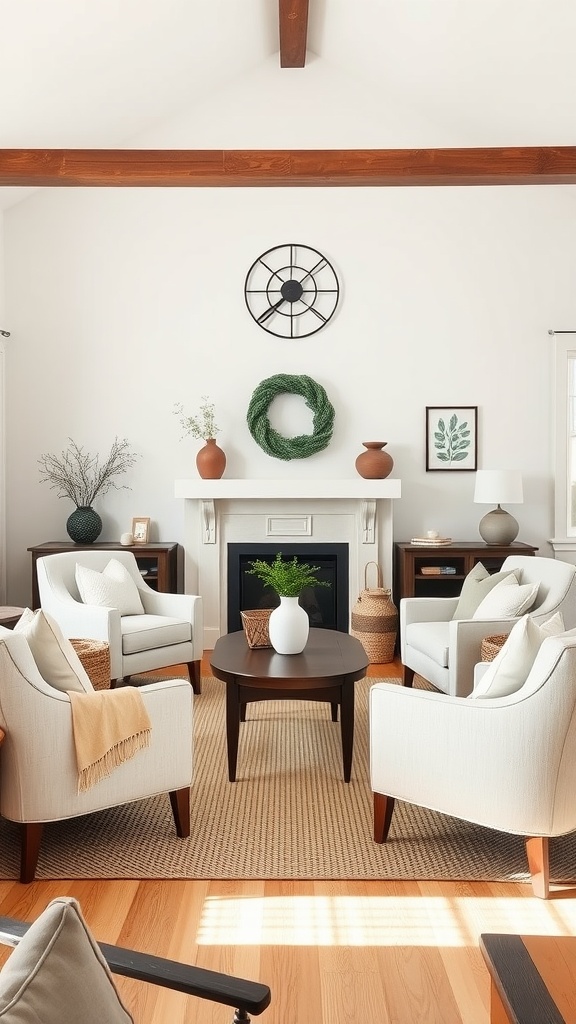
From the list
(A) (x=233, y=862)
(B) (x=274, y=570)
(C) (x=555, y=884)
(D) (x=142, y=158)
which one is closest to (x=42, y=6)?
(D) (x=142, y=158)

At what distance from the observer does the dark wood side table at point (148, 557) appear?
585cm

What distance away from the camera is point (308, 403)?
20.4 ft

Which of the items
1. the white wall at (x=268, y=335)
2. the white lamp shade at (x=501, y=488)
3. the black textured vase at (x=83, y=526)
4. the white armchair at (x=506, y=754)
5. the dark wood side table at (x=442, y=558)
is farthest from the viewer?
the white wall at (x=268, y=335)

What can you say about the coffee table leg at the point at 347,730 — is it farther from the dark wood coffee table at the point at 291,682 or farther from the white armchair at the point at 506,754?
the white armchair at the point at 506,754

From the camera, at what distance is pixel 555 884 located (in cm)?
265

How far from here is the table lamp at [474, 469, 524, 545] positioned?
5.77 metres

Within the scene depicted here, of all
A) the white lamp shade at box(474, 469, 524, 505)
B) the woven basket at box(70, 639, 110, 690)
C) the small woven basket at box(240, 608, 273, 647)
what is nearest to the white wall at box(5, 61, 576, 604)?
the white lamp shade at box(474, 469, 524, 505)

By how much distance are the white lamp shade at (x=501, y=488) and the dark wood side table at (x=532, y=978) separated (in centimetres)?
444

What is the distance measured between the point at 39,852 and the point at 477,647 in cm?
225

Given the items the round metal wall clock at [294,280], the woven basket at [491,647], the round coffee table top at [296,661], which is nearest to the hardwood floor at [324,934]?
the round coffee table top at [296,661]

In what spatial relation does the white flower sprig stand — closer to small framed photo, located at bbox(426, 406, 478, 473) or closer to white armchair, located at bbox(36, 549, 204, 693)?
white armchair, located at bbox(36, 549, 204, 693)

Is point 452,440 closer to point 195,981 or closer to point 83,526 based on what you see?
point 83,526

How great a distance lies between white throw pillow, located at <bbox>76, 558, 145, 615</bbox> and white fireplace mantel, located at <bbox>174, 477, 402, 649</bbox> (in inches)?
40.6

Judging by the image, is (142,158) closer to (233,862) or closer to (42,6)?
(42,6)
